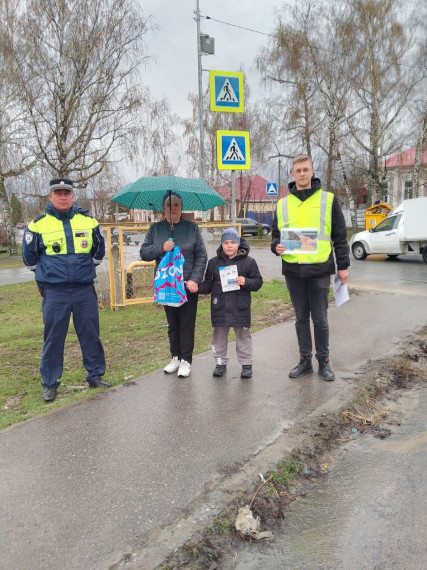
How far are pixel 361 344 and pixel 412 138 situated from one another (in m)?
24.9

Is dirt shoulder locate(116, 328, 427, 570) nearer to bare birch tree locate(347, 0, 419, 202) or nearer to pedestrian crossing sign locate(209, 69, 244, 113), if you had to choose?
pedestrian crossing sign locate(209, 69, 244, 113)

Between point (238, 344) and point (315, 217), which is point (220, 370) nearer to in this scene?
point (238, 344)

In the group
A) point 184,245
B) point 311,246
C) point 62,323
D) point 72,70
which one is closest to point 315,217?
point 311,246

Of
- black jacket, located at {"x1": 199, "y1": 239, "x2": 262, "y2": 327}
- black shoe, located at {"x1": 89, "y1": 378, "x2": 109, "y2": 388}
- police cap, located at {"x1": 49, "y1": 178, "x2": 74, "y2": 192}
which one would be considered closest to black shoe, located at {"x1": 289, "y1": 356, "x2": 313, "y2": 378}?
black jacket, located at {"x1": 199, "y1": 239, "x2": 262, "y2": 327}

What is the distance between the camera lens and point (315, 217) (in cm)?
432

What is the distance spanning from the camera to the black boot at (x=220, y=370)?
4.72m

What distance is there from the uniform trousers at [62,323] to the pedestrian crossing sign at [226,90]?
4.43 meters

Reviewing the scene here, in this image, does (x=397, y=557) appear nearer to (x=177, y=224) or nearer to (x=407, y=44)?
(x=177, y=224)

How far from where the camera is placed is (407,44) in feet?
80.1

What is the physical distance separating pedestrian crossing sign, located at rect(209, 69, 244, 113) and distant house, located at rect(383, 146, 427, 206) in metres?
22.9

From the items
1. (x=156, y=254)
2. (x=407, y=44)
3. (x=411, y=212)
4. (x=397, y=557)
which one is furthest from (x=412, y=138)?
(x=397, y=557)

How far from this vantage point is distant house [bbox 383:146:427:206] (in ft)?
96.8

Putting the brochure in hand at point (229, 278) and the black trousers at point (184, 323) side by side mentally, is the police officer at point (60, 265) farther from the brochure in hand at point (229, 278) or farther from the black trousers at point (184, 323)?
the brochure in hand at point (229, 278)

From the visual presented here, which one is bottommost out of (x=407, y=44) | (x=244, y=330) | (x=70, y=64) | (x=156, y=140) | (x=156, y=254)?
(x=244, y=330)
